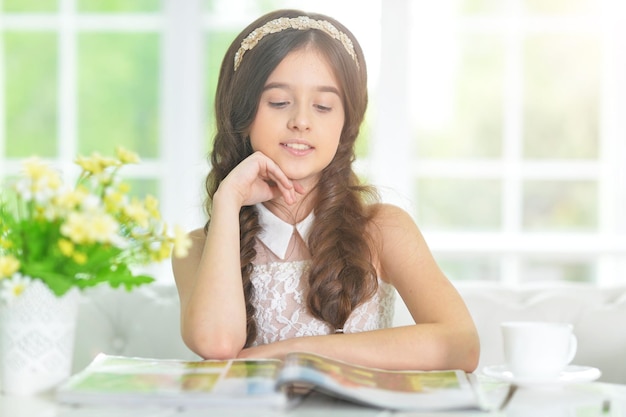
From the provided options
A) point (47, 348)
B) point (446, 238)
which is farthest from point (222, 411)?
point (446, 238)

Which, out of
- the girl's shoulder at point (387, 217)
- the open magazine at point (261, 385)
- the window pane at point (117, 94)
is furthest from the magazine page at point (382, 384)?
the window pane at point (117, 94)

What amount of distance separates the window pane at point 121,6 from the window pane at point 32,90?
0.19m

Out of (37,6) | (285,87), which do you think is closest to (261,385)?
(285,87)

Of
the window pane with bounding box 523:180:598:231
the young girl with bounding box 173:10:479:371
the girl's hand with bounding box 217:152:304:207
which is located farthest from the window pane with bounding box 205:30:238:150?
the girl's hand with bounding box 217:152:304:207

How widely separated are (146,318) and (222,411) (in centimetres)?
121

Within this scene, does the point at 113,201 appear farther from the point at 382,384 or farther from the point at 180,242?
the point at 382,384

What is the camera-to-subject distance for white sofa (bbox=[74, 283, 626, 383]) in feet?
7.41

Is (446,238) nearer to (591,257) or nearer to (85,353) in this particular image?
(591,257)

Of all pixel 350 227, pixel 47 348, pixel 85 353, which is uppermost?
pixel 350 227

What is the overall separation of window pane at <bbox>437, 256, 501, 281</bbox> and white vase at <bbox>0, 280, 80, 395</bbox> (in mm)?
2910

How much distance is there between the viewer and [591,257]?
405cm

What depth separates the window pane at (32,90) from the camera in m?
4.23

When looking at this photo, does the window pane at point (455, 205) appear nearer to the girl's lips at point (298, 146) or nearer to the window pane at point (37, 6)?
the window pane at point (37, 6)

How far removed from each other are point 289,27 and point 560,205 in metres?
2.36
